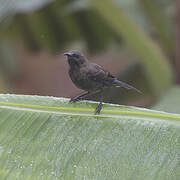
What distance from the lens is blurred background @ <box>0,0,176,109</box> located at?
357 cm

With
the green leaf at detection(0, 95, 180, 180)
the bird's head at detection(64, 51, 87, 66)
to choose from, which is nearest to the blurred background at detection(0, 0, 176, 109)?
the bird's head at detection(64, 51, 87, 66)

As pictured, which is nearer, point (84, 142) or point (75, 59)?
point (84, 142)

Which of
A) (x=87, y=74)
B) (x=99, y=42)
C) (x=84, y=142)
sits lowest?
(x=99, y=42)

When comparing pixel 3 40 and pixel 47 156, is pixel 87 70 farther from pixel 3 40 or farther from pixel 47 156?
pixel 3 40

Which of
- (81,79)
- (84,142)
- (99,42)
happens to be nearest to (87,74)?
(81,79)

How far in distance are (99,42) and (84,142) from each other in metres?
3.48

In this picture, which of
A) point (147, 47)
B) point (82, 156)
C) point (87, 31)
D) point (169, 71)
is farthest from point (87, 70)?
point (87, 31)

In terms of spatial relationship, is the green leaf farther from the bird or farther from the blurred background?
the blurred background

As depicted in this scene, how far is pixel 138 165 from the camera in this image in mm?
1864

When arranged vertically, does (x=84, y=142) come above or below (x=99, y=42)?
above

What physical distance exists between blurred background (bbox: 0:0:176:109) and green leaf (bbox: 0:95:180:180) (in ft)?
3.29

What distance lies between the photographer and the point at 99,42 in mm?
5316

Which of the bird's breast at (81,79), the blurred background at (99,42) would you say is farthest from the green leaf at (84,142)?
the blurred background at (99,42)

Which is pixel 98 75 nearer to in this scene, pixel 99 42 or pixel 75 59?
pixel 75 59
